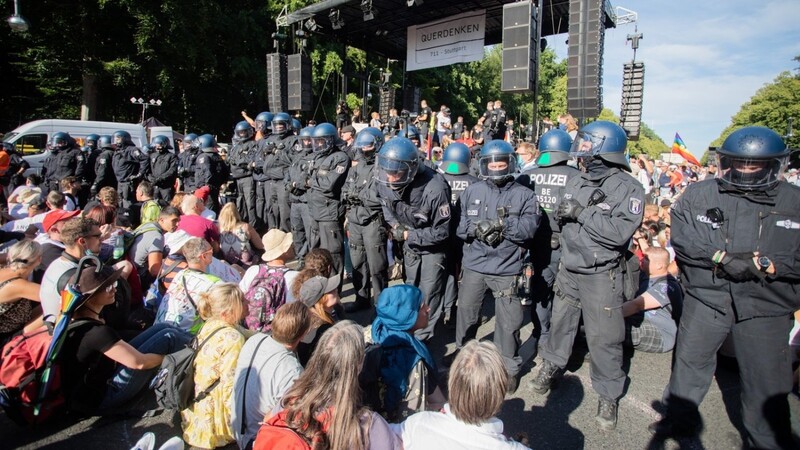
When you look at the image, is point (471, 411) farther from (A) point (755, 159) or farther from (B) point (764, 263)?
(A) point (755, 159)

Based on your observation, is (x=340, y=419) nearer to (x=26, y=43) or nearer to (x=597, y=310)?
(x=597, y=310)

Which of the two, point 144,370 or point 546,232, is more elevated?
point 546,232

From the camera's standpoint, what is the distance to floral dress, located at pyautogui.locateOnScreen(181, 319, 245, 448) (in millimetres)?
2930

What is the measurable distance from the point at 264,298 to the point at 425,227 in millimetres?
1567

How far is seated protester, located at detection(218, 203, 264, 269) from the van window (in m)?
11.4

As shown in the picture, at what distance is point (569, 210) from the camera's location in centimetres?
335

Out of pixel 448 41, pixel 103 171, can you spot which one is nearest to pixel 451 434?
pixel 103 171

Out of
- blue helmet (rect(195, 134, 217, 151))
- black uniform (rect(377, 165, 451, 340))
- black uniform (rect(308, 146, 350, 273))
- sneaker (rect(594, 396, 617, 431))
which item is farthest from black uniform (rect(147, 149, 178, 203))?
sneaker (rect(594, 396, 617, 431))

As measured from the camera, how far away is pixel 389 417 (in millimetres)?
2713

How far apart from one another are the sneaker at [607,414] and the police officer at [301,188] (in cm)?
437

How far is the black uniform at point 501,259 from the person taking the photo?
373cm

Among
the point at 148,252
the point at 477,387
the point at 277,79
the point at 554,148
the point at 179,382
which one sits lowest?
the point at 179,382

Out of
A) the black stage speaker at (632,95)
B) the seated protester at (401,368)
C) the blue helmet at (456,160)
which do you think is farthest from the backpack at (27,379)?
the black stage speaker at (632,95)

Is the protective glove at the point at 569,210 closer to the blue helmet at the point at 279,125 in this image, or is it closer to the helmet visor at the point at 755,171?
the helmet visor at the point at 755,171
